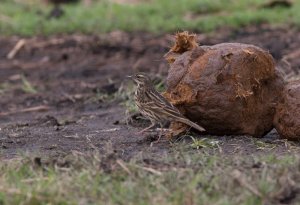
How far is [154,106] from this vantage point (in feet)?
24.4

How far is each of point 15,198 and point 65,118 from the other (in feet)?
13.1

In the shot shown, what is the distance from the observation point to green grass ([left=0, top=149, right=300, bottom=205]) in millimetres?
5418

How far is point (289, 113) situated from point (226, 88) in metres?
0.57

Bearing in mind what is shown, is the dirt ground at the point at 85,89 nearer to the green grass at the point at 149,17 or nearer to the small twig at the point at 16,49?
the small twig at the point at 16,49

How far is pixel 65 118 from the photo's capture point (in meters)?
9.48

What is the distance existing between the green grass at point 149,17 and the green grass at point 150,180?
8.74m

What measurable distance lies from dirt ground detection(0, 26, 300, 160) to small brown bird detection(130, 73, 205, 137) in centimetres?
21

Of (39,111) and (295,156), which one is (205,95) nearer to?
(295,156)

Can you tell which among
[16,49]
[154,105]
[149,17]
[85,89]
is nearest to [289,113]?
[154,105]

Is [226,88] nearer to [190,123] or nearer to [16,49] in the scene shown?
[190,123]

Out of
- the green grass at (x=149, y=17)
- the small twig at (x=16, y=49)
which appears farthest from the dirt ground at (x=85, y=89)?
the green grass at (x=149, y=17)

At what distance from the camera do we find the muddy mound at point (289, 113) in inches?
283

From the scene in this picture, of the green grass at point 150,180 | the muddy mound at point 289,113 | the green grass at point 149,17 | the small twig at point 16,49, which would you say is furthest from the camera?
the green grass at point 149,17

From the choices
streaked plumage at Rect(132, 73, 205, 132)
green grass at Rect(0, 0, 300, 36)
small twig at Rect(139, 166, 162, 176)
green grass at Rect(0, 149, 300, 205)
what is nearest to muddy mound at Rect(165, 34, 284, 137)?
streaked plumage at Rect(132, 73, 205, 132)
